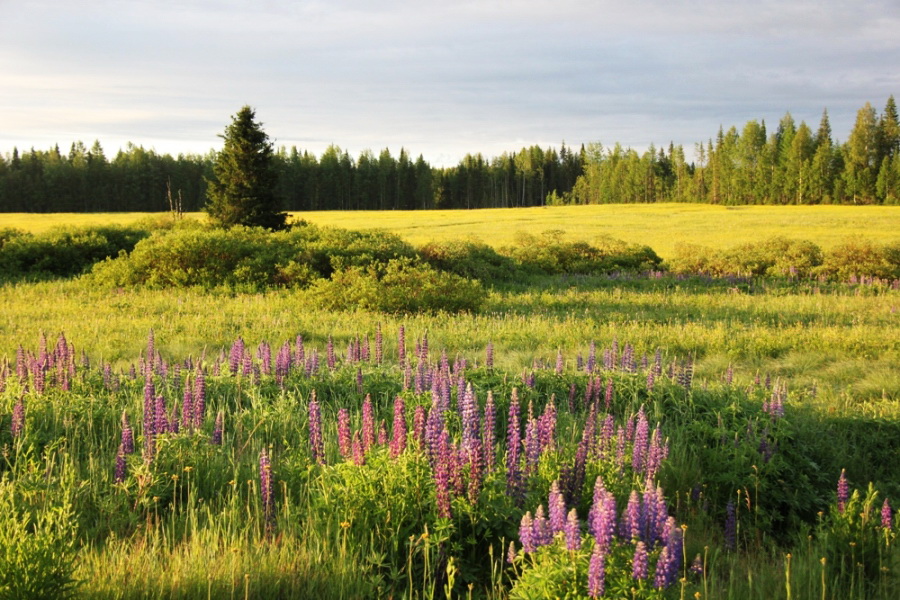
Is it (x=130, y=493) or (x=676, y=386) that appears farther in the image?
(x=676, y=386)

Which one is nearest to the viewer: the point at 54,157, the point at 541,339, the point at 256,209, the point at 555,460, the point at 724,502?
the point at 555,460

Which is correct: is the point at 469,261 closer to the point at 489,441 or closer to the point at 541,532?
the point at 489,441

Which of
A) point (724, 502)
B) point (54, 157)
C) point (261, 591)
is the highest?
point (54, 157)

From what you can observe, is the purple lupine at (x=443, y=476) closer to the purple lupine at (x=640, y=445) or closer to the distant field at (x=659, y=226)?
the purple lupine at (x=640, y=445)

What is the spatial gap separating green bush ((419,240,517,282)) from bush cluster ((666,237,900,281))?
5950 mm

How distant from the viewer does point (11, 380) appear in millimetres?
6457

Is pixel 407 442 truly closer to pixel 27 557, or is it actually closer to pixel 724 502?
pixel 27 557

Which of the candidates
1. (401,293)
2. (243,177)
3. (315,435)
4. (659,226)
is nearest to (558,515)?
(315,435)

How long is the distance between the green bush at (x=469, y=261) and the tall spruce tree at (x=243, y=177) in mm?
9585

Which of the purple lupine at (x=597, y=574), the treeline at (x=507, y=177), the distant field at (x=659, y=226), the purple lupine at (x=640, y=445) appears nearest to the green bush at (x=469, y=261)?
the distant field at (x=659, y=226)

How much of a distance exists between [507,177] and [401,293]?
105119mm

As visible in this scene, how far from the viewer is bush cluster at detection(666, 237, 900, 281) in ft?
69.0

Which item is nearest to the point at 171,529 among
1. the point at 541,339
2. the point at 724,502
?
the point at 724,502

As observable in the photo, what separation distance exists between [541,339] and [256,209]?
20058 mm
